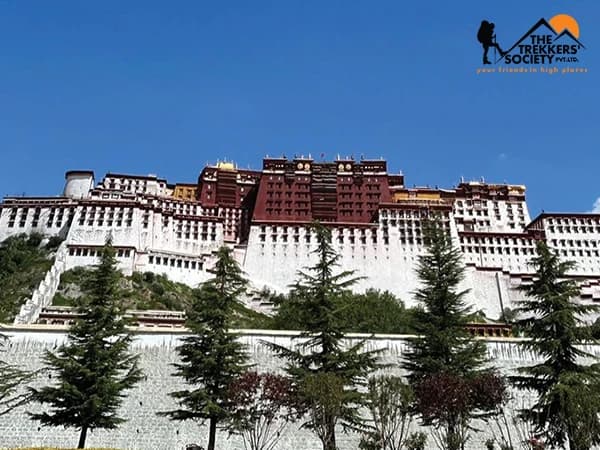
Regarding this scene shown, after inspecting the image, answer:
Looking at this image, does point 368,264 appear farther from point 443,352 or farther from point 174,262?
point 443,352

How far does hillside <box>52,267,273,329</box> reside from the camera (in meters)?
52.5

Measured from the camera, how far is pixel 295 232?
6956 cm

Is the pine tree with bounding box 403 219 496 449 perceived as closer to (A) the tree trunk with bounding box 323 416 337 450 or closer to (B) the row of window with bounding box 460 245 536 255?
(A) the tree trunk with bounding box 323 416 337 450

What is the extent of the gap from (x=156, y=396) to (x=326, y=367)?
30.0ft

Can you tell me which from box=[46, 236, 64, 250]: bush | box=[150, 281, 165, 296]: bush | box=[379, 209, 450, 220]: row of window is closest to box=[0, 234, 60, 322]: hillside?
box=[46, 236, 64, 250]: bush

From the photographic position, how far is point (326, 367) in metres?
20.0

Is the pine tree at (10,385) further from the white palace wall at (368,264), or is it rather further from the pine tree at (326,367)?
the white palace wall at (368,264)

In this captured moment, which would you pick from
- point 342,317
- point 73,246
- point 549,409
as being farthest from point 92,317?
point 73,246

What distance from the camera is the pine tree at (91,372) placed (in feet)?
65.0

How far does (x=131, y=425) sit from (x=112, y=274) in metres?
6.74

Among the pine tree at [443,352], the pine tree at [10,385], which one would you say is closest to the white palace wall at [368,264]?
the pine tree at [443,352]

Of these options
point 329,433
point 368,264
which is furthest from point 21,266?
point 329,433

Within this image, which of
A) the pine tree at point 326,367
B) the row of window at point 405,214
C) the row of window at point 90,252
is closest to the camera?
the pine tree at point 326,367

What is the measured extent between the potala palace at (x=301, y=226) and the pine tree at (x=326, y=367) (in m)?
41.7
